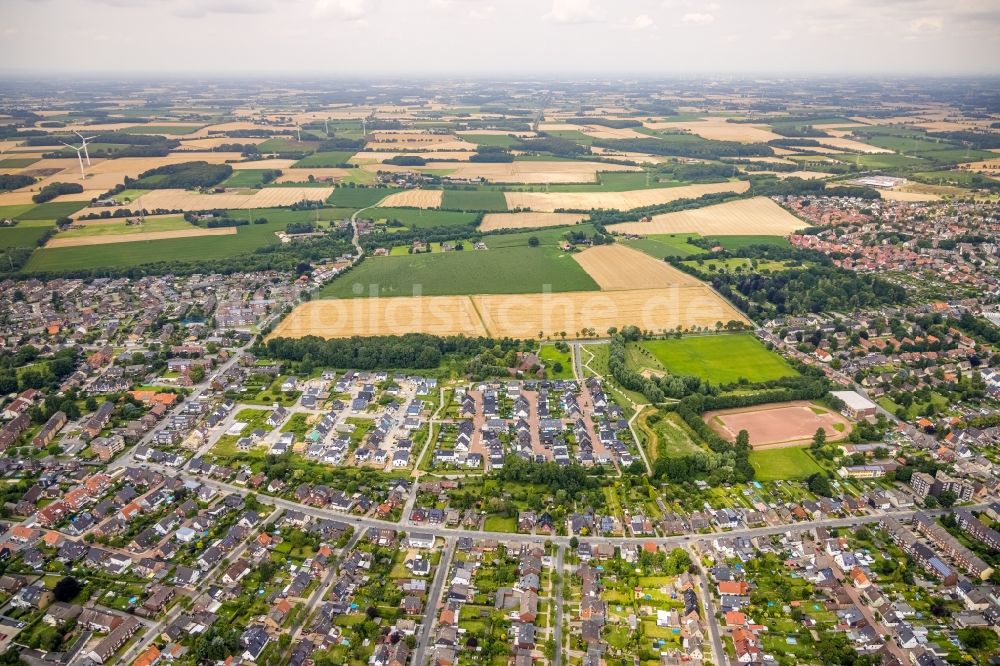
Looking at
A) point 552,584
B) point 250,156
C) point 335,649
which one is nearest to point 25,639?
point 335,649

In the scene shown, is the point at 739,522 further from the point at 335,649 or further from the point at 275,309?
the point at 275,309

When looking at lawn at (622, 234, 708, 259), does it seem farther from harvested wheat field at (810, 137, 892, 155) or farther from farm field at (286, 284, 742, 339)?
harvested wheat field at (810, 137, 892, 155)

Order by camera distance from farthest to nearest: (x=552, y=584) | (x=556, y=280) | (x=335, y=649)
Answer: (x=556, y=280), (x=552, y=584), (x=335, y=649)

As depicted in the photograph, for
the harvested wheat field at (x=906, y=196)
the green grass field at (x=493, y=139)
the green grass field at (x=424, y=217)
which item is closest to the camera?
the green grass field at (x=424, y=217)

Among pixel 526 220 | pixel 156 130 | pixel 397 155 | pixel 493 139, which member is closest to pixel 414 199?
pixel 526 220

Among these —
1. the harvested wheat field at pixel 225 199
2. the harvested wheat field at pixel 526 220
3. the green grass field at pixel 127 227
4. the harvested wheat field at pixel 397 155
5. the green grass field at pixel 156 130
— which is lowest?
the green grass field at pixel 127 227

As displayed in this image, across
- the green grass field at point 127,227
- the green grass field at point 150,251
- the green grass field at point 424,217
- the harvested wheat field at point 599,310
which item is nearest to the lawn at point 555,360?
the harvested wheat field at point 599,310

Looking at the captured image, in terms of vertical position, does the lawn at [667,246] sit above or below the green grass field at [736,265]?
above

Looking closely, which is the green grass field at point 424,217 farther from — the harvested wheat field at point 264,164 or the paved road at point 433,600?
the paved road at point 433,600
